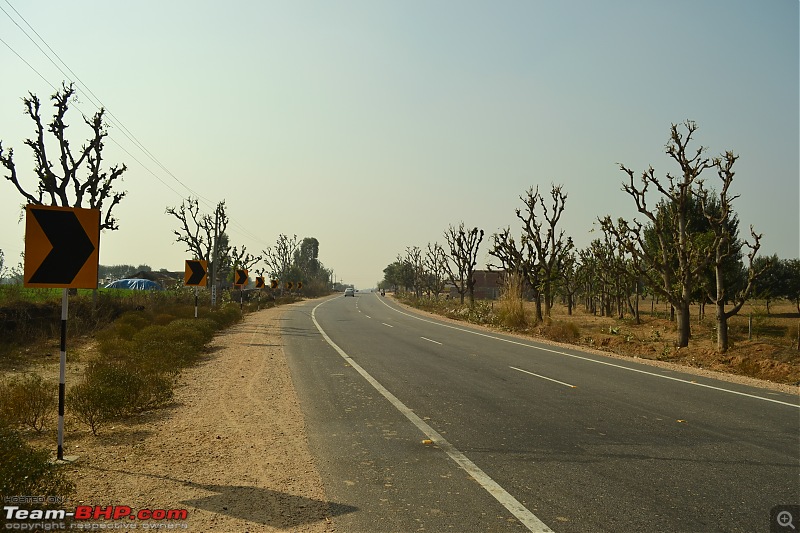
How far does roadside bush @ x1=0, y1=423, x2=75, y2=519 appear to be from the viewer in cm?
459

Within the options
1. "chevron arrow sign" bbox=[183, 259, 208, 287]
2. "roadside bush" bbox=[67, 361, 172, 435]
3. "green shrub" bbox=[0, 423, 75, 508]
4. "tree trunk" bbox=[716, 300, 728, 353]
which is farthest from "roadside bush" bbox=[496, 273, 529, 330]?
"green shrub" bbox=[0, 423, 75, 508]

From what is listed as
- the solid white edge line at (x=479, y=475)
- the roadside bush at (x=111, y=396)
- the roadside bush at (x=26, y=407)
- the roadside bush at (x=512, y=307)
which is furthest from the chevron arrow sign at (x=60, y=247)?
the roadside bush at (x=512, y=307)

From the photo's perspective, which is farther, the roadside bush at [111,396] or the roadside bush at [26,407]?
the roadside bush at [111,396]

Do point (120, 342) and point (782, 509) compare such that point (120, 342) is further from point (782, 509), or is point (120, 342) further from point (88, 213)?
point (782, 509)

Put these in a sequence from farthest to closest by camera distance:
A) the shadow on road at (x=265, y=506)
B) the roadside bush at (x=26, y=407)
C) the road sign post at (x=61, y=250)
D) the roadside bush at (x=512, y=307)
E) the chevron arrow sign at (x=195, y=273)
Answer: the roadside bush at (x=512, y=307) → the chevron arrow sign at (x=195, y=273) → the roadside bush at (x=26, y=407) → the road sign post at (x=61, y=250) → the shadow on road at (x=265, y=506)

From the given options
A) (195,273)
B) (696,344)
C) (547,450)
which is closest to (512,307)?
(696,344)

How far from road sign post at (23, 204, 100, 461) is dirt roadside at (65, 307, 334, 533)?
93cm

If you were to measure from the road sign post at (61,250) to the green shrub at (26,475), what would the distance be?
109 cm

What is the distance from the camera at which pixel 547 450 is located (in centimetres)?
671

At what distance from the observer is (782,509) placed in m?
4.99

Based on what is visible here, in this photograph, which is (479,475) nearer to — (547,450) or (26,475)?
(547,450)

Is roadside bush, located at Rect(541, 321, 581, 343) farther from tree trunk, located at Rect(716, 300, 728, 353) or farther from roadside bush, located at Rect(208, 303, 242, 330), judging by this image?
roadside bush, located at Rect(208, 303, 242, 330)

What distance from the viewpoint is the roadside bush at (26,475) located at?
15.1 feet

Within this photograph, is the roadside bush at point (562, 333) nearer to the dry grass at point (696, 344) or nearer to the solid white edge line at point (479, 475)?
the dry grass at point (696, 344)
